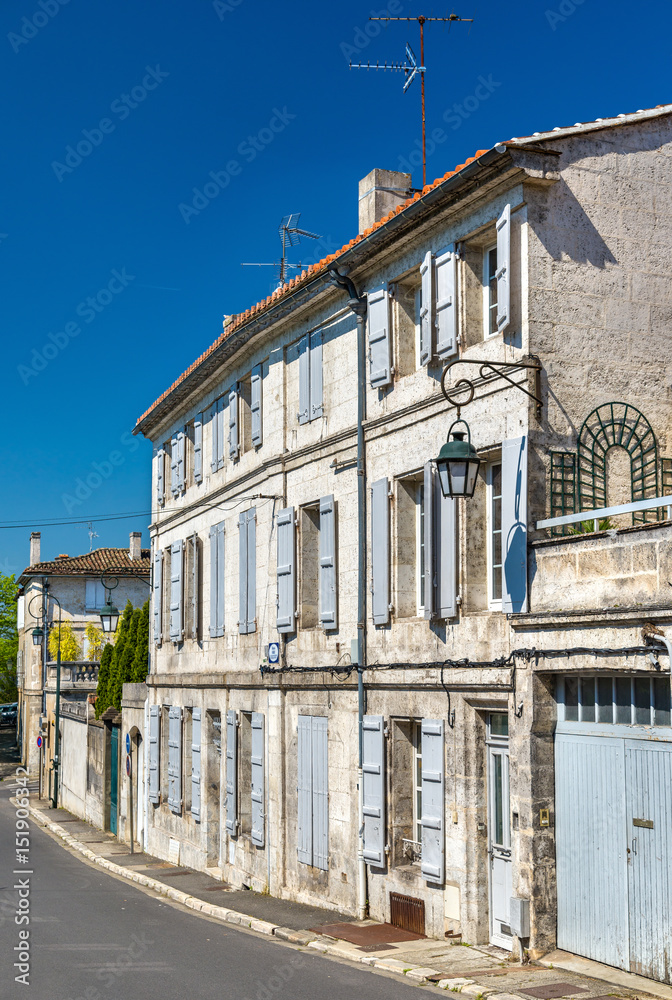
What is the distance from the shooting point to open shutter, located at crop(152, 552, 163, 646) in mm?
22922

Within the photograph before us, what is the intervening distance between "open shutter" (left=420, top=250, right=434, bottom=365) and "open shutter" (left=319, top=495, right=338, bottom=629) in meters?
2.90

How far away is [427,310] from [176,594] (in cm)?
1113

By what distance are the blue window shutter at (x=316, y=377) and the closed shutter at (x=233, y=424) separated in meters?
3.43

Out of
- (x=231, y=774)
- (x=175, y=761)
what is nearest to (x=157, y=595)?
(x=175, y=761)

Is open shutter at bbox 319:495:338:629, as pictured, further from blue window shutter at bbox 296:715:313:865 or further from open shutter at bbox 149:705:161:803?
open shutter at bbox 149:705:161:803

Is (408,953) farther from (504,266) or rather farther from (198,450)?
(198,450)

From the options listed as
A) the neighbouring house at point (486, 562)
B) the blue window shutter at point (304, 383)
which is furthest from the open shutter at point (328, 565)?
the blue window shutter at point (304, 383)

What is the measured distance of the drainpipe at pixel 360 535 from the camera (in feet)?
42.3

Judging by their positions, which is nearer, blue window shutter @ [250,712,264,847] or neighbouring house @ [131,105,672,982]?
neighbouring house @ [131,105,672,982]

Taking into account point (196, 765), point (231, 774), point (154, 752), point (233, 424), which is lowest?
point (154, 752)

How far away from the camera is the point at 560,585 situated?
963 cm

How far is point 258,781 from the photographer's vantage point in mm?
16234

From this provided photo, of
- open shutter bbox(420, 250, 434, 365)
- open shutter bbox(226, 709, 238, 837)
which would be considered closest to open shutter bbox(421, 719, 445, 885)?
open shutter bbox(420, 250, 434, 365)

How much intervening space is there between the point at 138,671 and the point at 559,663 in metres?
21.8
